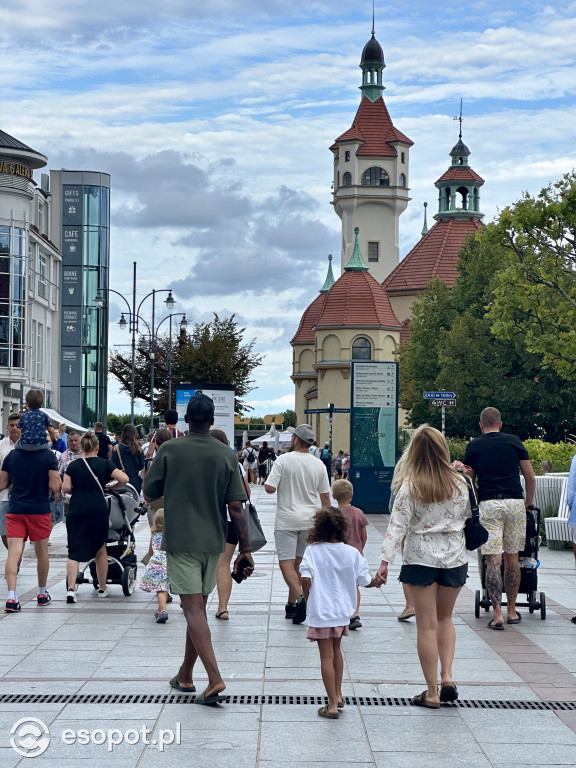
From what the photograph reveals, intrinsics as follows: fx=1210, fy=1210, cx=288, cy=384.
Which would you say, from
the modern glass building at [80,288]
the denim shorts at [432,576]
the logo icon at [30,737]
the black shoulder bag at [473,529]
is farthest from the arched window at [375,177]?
the logo icon at [30,737]

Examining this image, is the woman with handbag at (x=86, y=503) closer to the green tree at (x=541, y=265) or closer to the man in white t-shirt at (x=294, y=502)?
the man in white t-shirt at (x=294, y=502)

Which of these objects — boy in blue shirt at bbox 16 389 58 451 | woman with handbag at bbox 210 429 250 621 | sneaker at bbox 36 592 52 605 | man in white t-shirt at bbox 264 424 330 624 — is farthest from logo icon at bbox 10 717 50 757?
boy in blue shirt at bbox 16 389 58 451

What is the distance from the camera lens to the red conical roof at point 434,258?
7981 cm

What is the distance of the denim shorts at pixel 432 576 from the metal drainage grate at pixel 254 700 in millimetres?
738

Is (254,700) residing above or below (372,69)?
below

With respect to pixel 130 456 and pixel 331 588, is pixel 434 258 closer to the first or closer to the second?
pixel 130 456

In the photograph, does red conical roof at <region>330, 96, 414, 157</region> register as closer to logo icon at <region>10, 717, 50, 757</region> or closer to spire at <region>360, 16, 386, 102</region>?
spire at <region>360, 16, 386, 102</region>

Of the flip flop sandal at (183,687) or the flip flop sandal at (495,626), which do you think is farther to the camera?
the flip flop sandal at (495,626)

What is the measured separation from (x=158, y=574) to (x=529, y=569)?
11.2ft

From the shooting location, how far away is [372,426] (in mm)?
27312

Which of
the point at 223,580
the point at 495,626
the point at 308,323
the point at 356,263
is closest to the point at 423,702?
the point at 495,626

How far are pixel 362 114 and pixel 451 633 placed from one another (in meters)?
86.0

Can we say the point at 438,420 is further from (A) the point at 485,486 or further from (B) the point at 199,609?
(B) the point at 199,609

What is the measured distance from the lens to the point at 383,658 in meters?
9.14
